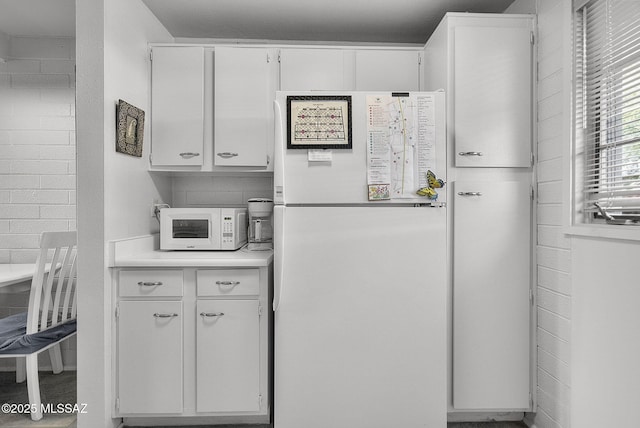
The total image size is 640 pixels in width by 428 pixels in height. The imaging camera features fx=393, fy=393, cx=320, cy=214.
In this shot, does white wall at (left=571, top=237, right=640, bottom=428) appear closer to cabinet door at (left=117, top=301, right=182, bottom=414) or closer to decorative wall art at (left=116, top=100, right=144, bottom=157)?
cabinet door at (left=117, top=301, right=182, bottom=414)

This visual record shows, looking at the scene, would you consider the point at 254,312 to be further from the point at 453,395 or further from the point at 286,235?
the point at 453,395

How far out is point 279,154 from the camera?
199cm

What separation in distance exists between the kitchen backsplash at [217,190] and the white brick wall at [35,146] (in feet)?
2.75

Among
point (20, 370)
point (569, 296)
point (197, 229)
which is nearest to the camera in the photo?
point (569, 296)

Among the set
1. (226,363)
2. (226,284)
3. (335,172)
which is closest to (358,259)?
(335,172)

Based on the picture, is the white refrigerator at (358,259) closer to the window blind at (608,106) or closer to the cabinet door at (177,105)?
the window blind at (608,106)

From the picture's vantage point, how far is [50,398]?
2566 mm

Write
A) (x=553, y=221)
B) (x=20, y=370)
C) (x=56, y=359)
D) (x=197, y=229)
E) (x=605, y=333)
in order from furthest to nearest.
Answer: (x=56, y=359)
(x=20, y=370)
(x=197, y=229)
(x=553, y=221)
(x=605, y=333)

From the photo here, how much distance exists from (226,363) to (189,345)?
0.23 metres

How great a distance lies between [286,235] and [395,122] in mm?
803

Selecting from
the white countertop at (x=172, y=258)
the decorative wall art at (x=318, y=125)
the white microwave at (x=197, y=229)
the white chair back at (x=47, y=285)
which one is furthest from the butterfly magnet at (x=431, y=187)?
the white chair back at (x=47, y=285)

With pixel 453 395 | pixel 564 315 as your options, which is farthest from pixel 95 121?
pixel 564 315

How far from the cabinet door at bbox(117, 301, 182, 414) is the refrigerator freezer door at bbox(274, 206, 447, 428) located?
1.95 feet

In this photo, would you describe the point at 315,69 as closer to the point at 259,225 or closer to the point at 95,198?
the point at 259,225
